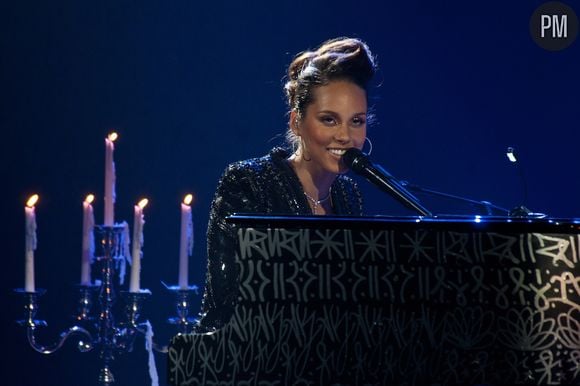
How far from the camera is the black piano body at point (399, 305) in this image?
171 centimetres

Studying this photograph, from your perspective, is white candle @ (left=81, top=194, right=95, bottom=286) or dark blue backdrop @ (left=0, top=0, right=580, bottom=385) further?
dark blue backdrop @ (left=0, top=0, right=580, bottom=385)

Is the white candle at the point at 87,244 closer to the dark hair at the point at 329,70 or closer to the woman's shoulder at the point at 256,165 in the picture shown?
the woman's shoulder at the point at 256,165

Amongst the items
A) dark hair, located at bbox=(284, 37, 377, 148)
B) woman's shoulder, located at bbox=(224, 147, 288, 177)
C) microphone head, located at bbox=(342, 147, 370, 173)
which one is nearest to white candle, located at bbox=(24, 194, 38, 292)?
woman's shoulder, located at bbox=(224, 147, 288, 177)

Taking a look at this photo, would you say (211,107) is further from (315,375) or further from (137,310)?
Result: (315,375)

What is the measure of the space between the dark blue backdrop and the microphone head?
1.82 metres

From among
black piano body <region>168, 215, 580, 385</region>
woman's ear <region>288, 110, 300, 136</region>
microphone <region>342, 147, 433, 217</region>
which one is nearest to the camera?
black piano body <region>168, 215, 580, 385</region>

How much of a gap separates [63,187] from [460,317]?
2.55 metres

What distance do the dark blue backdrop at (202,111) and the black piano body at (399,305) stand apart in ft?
6.97

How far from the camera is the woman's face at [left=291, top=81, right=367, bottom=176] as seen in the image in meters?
2.64

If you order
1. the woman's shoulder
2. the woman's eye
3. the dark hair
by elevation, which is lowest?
the woman's shoulder

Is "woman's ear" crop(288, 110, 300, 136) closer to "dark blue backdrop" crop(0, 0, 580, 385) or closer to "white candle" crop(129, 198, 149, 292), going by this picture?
"white candle" crop(129, 198, 149, 292)

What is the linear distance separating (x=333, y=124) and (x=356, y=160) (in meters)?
0.42

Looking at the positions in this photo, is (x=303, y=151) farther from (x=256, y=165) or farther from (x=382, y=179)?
(x=382, y=179)

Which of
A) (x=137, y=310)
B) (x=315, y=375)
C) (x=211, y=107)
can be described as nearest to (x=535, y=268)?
(x=315, y=375)
